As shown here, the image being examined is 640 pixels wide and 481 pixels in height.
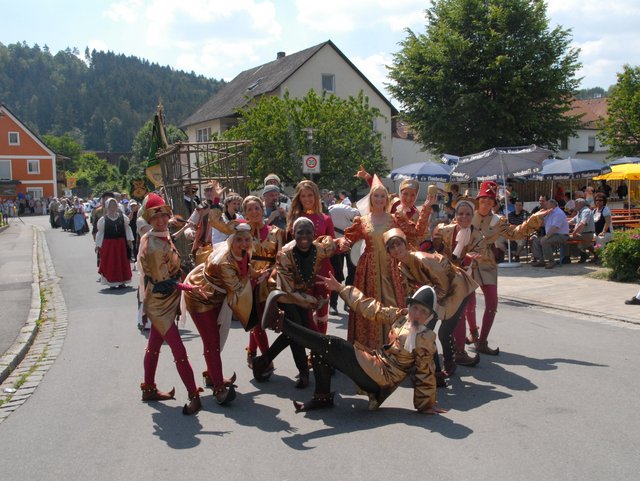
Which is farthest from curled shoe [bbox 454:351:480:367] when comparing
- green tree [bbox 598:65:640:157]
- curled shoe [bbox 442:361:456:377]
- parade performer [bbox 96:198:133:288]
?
green tree [bbox 598:65:640:157]

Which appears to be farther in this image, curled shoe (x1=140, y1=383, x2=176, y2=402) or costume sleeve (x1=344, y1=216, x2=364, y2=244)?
costume sleeve (x1=344, y1=216, x2=364, y2=244)

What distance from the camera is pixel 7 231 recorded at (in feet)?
117

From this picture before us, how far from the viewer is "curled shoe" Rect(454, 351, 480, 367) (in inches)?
269

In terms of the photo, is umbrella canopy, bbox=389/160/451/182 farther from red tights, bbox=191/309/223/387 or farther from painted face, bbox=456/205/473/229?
red tights, bbox=191/309/223/387

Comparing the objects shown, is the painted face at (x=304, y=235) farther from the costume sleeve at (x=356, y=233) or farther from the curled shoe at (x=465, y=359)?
the curled shoe at (x=465, y=359)

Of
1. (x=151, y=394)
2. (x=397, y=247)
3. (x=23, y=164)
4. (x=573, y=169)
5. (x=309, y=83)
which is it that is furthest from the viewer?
(x=23, y=164)

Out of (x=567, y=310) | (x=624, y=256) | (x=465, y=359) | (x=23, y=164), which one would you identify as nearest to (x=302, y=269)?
(x=465, y=359)

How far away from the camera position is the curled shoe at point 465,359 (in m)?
6.82

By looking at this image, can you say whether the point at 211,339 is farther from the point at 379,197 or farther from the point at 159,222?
the point at 379,197

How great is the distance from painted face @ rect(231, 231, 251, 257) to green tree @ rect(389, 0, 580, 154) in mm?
20803

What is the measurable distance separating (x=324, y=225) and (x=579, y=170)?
12755 mm

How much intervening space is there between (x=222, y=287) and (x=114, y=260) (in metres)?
8.10

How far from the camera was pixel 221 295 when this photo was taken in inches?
229

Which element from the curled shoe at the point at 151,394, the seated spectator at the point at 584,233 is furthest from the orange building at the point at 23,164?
the curled shoe at the point at 151,394
